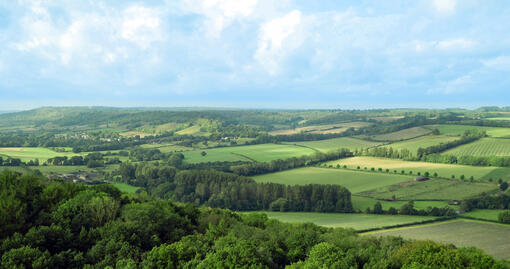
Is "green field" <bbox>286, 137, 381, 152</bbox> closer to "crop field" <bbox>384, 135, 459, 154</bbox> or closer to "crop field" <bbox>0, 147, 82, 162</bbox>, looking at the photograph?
"crop field" <bbox>384, 135, 459, 154</bbox>

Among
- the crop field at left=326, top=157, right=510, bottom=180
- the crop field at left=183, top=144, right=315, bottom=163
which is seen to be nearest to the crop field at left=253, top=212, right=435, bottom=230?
the crop field at left=326, top=157, right=510, bottom=180

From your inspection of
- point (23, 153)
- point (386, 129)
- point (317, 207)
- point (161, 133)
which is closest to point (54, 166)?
point (23, 153)

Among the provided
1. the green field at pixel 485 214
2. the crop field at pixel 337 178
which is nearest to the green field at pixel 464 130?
the crop field at pixel 337 178

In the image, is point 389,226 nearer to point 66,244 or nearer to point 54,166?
point 66,244

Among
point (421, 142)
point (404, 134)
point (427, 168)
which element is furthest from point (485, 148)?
point (404, 134)

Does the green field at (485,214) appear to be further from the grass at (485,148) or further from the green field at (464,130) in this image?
the green field at (464,130)

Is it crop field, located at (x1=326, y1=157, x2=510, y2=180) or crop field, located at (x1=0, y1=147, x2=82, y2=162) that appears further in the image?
crop field, located at (x1=0, y1=147, x2=82, y2=162)
